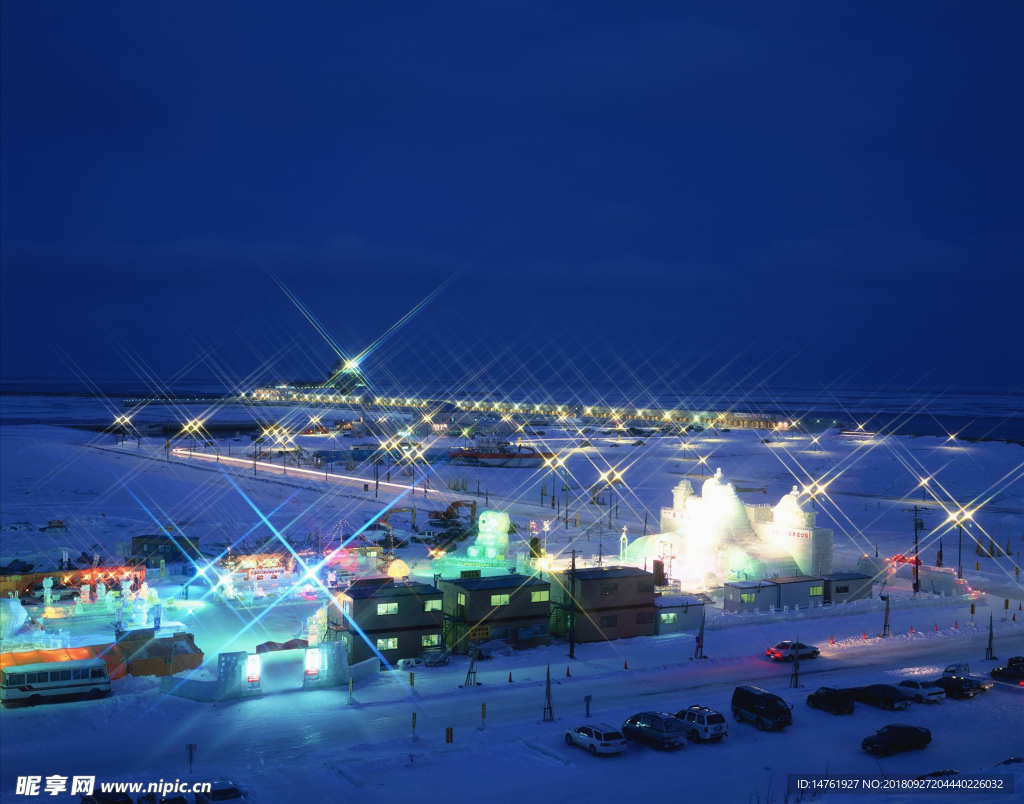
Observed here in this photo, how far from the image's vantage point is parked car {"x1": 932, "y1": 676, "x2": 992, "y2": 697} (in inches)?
713

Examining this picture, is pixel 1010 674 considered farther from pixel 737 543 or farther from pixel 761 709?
pixel 737 543

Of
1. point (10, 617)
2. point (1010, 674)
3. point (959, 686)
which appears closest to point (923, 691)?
point (959, 686)

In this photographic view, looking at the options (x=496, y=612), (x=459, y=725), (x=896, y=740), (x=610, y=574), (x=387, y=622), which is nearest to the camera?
(x=896, y=740)

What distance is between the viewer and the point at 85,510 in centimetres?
4322

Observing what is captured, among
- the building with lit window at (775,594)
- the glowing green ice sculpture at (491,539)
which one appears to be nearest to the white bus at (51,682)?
the glowing green ice sculpture at (491,539)

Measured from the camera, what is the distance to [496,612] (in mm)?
22828

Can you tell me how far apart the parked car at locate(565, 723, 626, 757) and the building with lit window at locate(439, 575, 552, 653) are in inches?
280

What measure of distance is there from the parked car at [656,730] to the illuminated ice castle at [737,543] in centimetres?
1290

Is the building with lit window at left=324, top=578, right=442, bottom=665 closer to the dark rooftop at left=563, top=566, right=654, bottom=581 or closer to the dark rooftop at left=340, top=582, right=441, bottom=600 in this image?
the dark rooftop at left=340, top=582, right=441, bottom=600

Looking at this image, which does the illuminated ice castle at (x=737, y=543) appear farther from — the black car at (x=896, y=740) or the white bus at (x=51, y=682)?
the white bus at (x=51, y=682)

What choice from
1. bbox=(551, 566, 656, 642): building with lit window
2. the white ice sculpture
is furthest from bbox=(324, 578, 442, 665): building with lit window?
the white ice sculpture

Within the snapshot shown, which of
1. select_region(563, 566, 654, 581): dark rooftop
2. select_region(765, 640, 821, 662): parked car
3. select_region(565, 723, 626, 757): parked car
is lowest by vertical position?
select_region(565, 723, 626, 757): parked car

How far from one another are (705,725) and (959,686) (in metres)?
6.07

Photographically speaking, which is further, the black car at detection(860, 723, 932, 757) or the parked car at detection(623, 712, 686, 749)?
the parked car at detection(623, 712, 686, 749)
